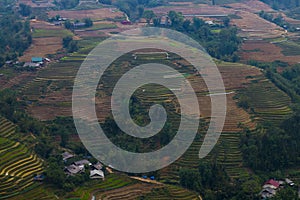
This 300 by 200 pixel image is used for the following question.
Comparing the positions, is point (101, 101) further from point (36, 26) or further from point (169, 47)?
point (36, 26)

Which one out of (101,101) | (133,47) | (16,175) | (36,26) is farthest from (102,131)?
(36,26)

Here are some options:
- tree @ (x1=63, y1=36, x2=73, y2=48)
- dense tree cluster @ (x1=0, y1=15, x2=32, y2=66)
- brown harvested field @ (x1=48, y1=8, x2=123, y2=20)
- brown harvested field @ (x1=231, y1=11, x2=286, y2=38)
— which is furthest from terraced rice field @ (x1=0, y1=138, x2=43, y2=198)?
brown harvested field @ (x1=48, y1=8, x2=123, y2=20)

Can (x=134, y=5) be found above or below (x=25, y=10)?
below

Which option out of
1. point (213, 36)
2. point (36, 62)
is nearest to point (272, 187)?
point (36, 62)

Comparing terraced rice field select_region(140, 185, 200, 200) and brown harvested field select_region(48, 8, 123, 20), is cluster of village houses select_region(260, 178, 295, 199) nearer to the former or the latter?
terraced rice field select_region(140, 185, 200, 200)

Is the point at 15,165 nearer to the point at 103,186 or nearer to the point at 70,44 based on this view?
the point at 103,186
